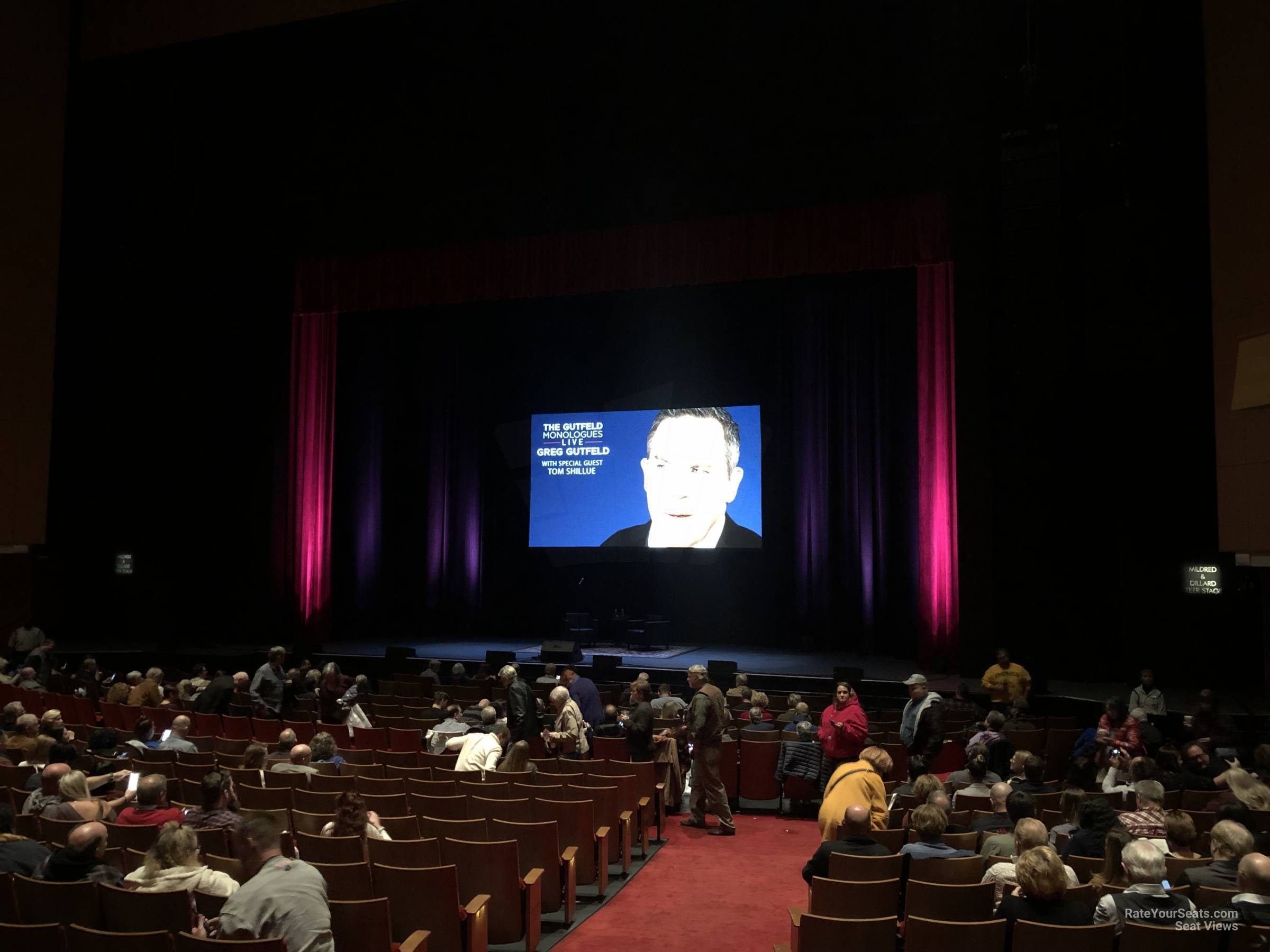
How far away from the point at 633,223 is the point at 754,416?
418 cm

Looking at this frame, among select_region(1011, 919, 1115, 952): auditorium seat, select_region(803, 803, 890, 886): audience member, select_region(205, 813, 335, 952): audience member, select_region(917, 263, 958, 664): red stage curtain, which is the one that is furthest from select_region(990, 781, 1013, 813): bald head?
select_region(917, 263, 958, 664): red stage curtain

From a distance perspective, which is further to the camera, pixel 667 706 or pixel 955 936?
pixel 667 706

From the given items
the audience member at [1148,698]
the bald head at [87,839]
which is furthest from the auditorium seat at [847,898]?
the audience member at [1148,698]

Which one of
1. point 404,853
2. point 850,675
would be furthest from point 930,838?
point 850,675

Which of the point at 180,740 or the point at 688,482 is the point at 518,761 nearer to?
the point at 180,740

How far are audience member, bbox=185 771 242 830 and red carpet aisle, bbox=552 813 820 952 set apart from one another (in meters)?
1.89

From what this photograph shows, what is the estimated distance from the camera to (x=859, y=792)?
566cm

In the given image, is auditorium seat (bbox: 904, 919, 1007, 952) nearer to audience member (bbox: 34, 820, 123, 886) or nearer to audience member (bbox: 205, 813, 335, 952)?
audience member (bbox: 205, 813, 335, 952)

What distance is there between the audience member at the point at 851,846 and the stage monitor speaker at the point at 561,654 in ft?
35.9

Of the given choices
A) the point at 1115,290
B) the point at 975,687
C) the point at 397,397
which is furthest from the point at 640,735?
the point at 397,397

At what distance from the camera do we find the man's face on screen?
17750mm

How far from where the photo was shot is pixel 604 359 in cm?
1959

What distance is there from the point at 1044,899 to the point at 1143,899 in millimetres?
434

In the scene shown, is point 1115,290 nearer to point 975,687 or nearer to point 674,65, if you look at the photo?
point 975,687
